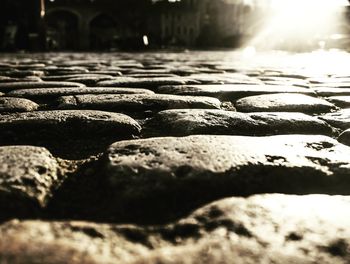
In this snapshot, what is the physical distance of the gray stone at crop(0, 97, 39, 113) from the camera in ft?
5.73

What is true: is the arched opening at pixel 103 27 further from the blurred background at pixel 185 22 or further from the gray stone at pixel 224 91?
the gray stone at pixel 224 91

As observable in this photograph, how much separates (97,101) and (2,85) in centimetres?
111

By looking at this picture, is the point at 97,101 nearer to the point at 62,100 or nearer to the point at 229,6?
the point at 62,100

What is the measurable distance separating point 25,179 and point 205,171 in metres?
0.38

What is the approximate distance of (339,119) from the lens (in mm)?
1643

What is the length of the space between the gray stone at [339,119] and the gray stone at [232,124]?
7cm

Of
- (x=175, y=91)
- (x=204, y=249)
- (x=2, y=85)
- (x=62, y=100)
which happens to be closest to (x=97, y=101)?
(x=62, y=100)

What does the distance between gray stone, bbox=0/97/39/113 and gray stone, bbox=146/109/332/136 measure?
600 millimetres

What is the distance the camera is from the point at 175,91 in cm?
243

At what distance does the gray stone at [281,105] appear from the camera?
1.84m

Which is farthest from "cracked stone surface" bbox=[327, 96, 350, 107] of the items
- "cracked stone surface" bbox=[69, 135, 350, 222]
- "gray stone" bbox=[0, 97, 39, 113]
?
"gray stone" bbox=[0, 97, 39, 113]

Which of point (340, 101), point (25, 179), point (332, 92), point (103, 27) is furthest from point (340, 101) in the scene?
point (103, 27)

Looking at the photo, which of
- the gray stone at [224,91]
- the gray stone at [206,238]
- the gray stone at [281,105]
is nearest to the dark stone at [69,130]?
the gray stone at [206,238]

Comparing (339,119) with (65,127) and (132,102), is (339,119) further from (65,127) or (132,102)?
(65,127)
